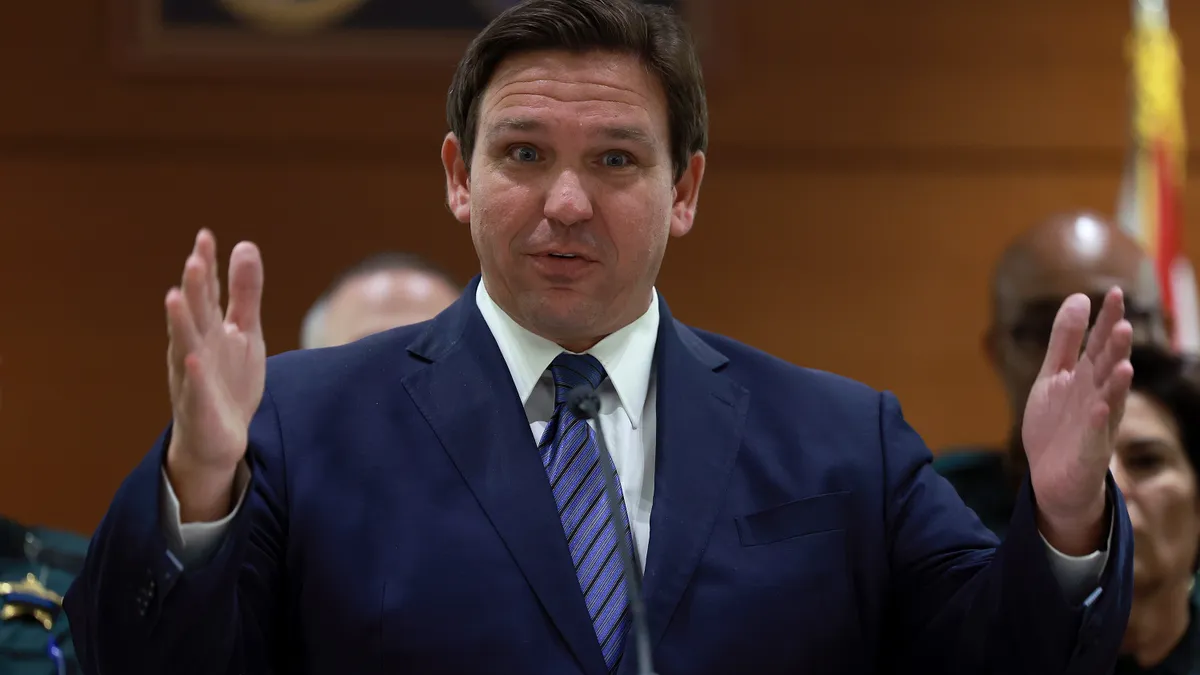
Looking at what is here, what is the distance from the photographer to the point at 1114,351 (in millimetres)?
1305

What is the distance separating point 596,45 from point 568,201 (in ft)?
0.63

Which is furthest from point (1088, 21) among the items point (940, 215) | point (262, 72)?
point (262, 72)

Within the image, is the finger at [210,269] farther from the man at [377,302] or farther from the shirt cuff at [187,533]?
the man at [377,302]

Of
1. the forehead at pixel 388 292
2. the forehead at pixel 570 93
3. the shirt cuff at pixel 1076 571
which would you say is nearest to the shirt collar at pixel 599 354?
the forehead at pixel 570 93

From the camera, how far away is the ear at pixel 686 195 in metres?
1.71

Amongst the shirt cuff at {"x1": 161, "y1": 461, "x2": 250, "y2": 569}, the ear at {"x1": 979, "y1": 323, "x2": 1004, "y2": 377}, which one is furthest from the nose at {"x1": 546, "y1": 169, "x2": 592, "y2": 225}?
the ear at {"x1": 979, "y1": 323, "x2": 1004, "y2": 377}

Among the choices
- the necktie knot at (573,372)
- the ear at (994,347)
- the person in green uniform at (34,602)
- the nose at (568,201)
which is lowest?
the person in green uniform at (34,602)

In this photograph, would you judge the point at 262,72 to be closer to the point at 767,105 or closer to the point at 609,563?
the point at 767,105

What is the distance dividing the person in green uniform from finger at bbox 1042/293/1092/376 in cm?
139

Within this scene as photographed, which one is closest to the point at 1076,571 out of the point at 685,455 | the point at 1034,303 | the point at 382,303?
the point at 685,455

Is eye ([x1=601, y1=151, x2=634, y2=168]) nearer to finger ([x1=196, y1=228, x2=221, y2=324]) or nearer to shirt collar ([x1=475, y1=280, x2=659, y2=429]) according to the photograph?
shirt collar ([x1=475, y1=280, x2=659, y2=429])

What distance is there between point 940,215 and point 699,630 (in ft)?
8.31

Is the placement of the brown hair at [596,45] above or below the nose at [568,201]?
above

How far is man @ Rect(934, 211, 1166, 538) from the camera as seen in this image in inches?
107
